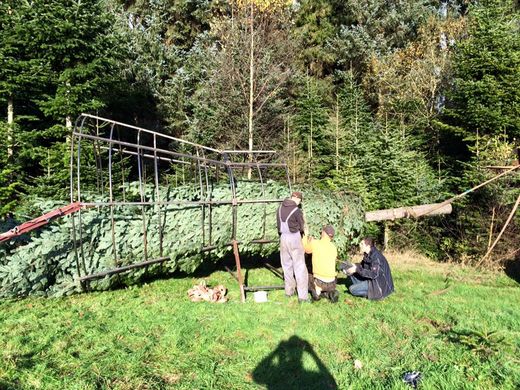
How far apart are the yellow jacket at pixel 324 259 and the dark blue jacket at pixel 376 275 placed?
567 millimetres

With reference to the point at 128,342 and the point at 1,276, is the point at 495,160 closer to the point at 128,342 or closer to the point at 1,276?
the point at 128,342

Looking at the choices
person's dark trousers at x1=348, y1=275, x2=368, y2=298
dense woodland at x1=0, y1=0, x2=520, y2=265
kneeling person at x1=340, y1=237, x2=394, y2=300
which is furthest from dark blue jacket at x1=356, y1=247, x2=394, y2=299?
dense woodland at x1=0, y1=0, x2=520, y2=265

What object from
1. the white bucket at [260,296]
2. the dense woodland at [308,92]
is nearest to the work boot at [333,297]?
the white bucket at [260,296]

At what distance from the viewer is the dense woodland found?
37.1 ft

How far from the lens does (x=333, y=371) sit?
424 cm

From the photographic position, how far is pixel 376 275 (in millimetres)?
6809

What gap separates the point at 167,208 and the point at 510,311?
5984mm

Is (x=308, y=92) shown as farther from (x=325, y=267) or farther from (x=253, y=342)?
(x=253, y=342)

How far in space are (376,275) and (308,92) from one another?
13.2 meters

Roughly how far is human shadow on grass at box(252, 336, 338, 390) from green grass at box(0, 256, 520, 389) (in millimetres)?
12

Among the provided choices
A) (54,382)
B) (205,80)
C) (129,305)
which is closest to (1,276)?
(129,305)

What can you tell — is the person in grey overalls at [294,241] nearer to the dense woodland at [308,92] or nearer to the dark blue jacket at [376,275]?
the dark blue jacket at [376,275]

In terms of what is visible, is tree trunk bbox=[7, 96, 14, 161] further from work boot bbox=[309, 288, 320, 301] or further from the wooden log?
the wooden log

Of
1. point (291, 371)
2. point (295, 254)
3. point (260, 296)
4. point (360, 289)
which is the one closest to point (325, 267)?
point (295, 254)
